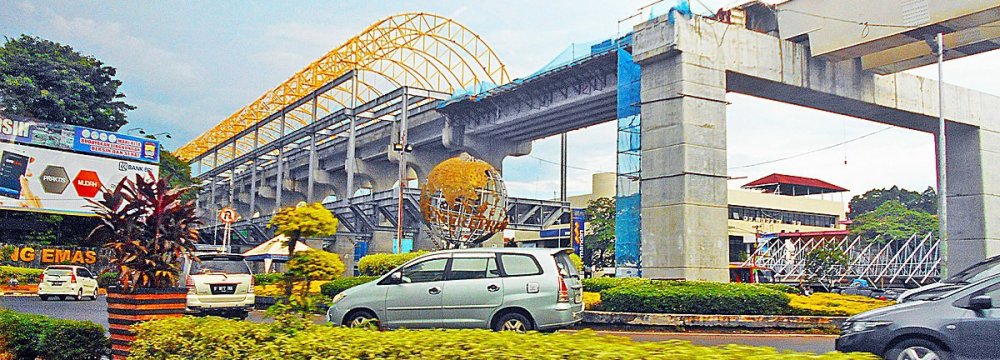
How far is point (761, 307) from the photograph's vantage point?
17.0 metres

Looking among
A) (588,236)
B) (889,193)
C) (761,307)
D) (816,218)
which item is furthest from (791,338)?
(889,193)

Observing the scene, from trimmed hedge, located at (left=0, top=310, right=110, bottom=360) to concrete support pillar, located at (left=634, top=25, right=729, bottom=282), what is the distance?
16.5 metres

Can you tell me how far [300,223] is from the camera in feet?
24.7

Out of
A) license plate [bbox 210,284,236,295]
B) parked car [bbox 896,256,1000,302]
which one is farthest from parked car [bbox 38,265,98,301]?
parked car [bbox 896,256,1000,302]

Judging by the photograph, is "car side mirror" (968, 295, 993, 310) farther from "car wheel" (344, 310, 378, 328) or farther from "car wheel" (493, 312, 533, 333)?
"car wheel" (344, 310, 378, 328)

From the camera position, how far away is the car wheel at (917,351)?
27.2ft

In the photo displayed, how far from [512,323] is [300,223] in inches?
203

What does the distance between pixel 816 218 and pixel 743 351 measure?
82.8 meters

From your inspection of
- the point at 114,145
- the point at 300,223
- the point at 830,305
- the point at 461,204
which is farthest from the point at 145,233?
the point at 114,145

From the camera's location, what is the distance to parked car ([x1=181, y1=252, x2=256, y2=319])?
16.4 m

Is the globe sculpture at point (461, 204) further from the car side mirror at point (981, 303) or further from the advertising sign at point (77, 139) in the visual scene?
the advertising sign at point (77, 139)

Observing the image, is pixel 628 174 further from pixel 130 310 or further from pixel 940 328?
pixel 130 310

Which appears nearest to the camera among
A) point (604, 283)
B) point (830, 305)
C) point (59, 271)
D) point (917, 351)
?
point (917, 351)

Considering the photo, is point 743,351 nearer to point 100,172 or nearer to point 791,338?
point 791,338
